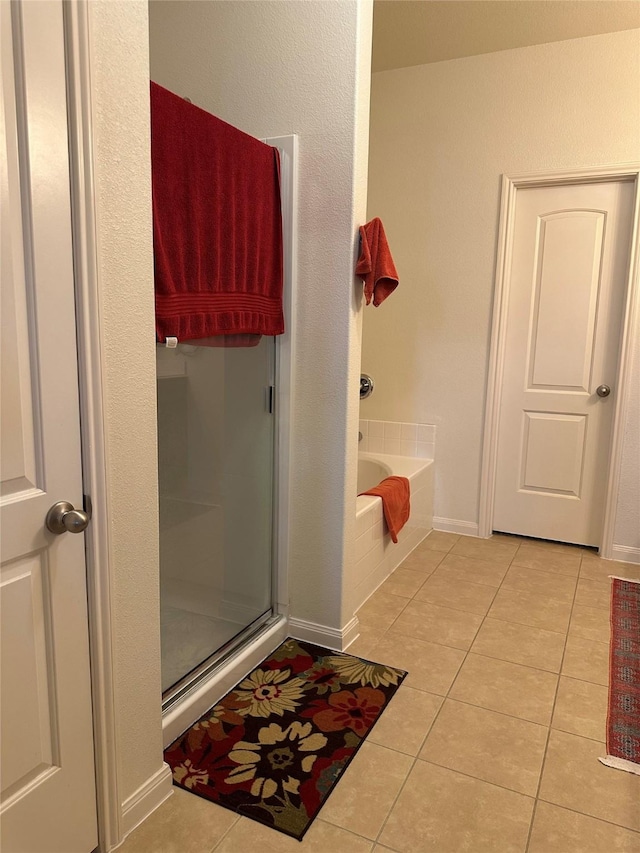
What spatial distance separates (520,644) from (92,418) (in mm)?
1991

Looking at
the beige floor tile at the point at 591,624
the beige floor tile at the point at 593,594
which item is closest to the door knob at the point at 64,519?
the beige floor tile at the point at 591,624

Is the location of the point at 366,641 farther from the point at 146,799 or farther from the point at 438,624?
the point at 146,799

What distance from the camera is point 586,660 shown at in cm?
241

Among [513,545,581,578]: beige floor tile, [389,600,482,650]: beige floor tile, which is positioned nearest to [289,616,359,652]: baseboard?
[389,600,482,650]: beige floor tile

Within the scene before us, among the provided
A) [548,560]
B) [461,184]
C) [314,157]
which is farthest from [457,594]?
[461,184]

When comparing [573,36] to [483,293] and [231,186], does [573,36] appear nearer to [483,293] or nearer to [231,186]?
[483,293]

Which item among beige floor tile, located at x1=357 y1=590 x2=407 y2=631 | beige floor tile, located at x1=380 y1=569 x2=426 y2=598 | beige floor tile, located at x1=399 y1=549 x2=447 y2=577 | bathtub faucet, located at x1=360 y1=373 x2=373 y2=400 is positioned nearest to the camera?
beige floor tile, located at x1=357 y1=590 x2=407 y2=631

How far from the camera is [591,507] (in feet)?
11.6

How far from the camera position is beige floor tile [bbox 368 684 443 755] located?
6.28 ft

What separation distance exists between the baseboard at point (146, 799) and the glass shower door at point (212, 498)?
304mm

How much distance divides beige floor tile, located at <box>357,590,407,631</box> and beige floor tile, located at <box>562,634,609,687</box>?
0.72 metres

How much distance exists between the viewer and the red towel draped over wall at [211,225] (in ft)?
5.51

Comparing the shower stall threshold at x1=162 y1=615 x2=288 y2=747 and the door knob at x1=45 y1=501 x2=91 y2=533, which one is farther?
the shower stall threshold at x1=162 y1=615 x2=288 y2=747

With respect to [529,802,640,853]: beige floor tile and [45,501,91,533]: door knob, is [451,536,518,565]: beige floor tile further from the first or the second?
[45,501,91,533]: door knob
